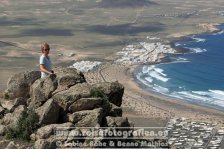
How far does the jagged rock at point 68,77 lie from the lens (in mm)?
27697

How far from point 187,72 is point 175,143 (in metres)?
60.1

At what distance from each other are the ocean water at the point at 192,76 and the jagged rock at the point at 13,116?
6546 cm

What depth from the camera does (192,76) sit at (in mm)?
112875

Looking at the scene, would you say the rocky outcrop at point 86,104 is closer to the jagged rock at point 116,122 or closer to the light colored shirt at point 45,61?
the jagged rock at point 116,122

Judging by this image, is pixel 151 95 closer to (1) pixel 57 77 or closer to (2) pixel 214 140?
(2) pixel 214 140

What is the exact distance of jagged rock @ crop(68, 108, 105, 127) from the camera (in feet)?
78.6

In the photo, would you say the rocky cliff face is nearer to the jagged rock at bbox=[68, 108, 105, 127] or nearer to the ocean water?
the jagged rock at bbox=[68, 108, 105, 127]

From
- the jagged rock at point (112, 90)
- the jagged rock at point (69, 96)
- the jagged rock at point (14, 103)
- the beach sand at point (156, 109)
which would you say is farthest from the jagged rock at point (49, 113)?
the beach sand at point (156, 109)

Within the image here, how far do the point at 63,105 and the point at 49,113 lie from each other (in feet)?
3.62

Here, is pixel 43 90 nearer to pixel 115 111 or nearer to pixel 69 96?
pixel 69 96

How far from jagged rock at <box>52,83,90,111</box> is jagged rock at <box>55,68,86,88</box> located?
4.44ft

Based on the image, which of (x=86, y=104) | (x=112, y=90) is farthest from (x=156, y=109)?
(x=86, y=104)

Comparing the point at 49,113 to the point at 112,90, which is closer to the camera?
the point at 49,113

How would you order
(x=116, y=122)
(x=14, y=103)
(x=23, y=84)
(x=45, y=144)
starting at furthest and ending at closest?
(x=23, y=84) → (x=14, y=103) → (x=116, y=122) → (x=45, y=144)
